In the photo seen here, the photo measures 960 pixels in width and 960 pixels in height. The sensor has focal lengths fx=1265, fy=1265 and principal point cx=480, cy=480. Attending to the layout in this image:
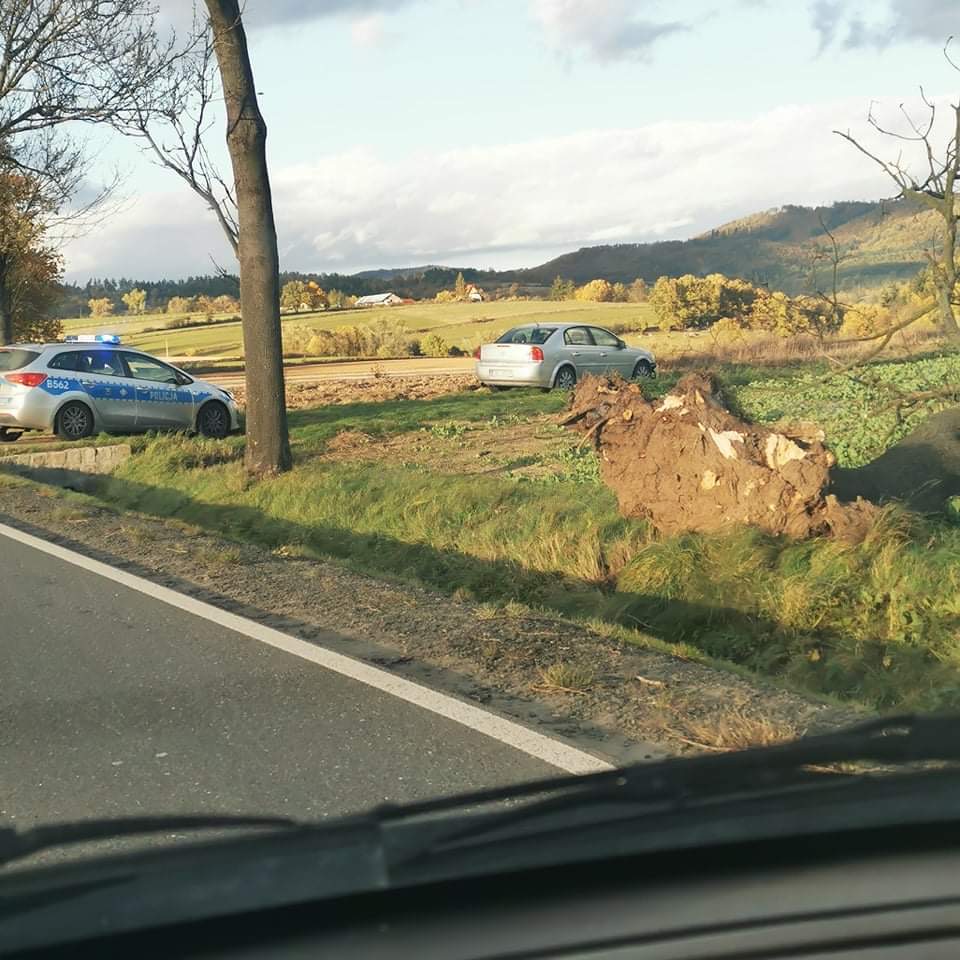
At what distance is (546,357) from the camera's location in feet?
88.1

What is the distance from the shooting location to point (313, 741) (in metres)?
5.53

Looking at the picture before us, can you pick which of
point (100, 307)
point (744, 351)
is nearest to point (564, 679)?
point (744, 351)

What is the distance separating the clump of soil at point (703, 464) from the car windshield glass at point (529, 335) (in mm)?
15905

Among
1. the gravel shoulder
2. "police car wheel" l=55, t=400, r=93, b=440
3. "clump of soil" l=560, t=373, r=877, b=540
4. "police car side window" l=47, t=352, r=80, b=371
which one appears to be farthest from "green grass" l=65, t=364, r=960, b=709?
"police car side window" l=47, t=352, r=80, b=371

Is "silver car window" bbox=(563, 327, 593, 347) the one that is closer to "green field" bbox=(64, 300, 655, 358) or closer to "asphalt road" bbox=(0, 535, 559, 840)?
"asphalt road" bbox=(0, 535, 559, 840)

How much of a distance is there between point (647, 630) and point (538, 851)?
23.7ft

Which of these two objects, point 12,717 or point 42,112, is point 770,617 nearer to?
point 12,717

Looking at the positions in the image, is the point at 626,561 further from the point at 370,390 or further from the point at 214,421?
the point at 370,390

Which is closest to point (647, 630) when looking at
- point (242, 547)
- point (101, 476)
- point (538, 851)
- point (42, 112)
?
point (242, 547)

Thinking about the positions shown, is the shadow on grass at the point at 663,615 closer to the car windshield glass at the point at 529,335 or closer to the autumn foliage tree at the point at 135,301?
the car windshield glass at the point at 529,335

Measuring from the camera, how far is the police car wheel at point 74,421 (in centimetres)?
1953

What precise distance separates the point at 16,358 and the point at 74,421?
4.27ft

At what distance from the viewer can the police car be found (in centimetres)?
1927

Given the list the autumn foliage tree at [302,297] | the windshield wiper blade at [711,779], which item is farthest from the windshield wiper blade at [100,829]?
the autumn foliage tree at [302,297]
